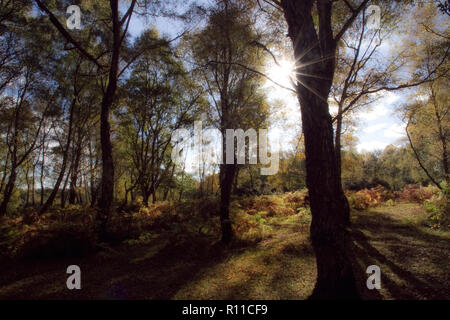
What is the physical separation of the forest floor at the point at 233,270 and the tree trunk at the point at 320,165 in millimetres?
506

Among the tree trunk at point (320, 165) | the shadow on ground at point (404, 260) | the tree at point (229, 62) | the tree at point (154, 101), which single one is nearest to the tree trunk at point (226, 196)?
the tree at point (229, 62)

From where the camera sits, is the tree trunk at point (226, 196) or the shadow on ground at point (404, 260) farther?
the tree trunk at point (226, 196)

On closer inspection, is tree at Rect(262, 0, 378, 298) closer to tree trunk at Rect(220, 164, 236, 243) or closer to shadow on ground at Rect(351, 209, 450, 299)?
shadow on ground at Rect(351, 209, 450, 299)

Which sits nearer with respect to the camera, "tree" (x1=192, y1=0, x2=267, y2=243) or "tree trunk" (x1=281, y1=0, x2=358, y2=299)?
"tree trunk" (x1=281, y1=0, x2=358, y2=299)

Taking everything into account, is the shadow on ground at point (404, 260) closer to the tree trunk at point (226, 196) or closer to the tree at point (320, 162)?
the tree at point (320, 162)

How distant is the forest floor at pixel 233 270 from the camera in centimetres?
340

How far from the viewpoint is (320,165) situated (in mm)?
3141

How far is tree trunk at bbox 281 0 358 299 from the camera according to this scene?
2988 millimetres

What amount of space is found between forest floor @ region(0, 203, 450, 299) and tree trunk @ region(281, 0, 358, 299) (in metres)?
0.51

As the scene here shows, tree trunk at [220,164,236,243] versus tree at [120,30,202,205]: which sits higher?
tree at [120,30,202,205]

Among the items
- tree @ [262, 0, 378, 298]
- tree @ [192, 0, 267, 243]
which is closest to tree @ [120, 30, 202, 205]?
tree @ [192, 0, 267, 243]

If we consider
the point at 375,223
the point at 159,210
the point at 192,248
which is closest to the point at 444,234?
the point at 375,223

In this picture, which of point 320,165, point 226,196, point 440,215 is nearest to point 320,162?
point 320,165
